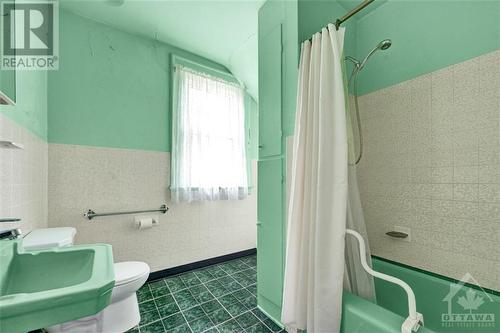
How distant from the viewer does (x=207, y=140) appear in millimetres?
2406

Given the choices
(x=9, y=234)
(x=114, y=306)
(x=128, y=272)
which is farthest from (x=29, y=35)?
(x=114, y=306)

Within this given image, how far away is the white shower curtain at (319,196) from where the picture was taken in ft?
3.53

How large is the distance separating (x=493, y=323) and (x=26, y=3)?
3180 millimetres

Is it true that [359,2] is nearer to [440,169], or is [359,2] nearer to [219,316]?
[440,169]

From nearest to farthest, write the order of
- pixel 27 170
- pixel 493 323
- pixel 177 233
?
pixel 493 323, pixel 27 170, pixel 177 233

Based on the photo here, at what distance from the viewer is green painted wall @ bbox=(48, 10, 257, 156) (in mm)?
1800

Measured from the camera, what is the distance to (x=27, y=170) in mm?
1230

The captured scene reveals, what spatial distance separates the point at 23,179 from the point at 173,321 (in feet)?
4.28

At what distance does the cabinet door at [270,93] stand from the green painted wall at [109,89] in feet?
3.55

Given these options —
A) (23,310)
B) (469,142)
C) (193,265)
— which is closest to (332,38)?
(469,142)

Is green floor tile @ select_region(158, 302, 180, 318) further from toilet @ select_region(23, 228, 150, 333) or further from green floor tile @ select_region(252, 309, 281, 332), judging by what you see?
green floor tile @ select_region(252, 309, 281, 332)

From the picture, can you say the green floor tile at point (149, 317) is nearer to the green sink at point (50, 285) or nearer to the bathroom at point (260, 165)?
the bathroom at point (260, 165)

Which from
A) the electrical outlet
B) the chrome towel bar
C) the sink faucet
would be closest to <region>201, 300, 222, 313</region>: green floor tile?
the chrome towel bar

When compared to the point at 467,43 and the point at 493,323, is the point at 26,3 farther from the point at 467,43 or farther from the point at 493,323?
the point at 493,323
